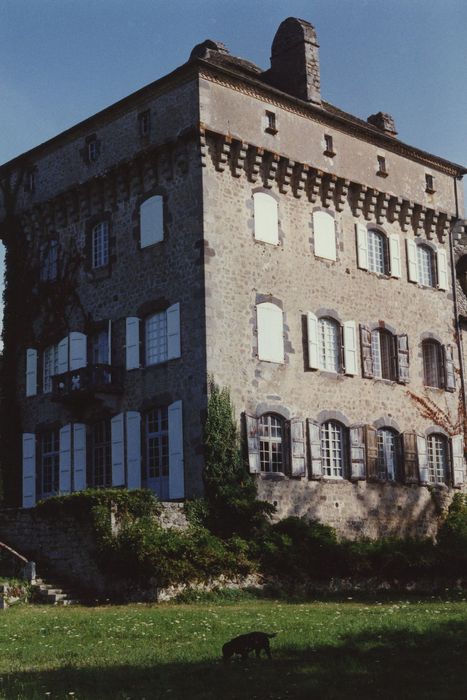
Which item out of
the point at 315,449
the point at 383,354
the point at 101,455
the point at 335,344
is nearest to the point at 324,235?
the point at 335,344

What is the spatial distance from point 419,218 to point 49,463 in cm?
1344

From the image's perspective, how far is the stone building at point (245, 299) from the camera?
2502 cm

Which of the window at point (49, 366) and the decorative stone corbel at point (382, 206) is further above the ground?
the decorative stone corbel at point (382, 206)

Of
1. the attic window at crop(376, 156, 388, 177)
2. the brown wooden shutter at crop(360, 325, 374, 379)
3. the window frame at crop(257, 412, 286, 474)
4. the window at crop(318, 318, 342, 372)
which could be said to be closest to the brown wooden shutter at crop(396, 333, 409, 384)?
the brown wooden shutter at crop(360, 325, 374, 379)

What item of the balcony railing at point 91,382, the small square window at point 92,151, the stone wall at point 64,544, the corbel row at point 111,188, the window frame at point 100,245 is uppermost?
the small square window at point 92,151

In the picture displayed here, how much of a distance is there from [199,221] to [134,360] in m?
4.00

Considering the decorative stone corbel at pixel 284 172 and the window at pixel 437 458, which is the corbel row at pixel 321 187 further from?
the window at pixel 437 458

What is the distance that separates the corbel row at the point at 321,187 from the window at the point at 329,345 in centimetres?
342

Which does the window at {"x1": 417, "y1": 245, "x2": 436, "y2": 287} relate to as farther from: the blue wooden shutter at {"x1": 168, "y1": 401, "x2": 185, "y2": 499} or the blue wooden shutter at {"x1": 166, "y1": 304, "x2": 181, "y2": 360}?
the blue wooden shutter at {"x1": 168, "y1": 401, "x2": 185, "y2": 499}

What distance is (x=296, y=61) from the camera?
2930cm

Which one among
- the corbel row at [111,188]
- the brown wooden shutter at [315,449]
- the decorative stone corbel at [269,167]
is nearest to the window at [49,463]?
the corbel row at [111,188]

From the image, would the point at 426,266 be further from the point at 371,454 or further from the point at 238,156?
the point at 238,156

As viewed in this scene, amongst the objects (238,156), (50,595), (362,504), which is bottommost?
(50,595)

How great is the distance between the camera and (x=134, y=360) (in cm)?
2592
